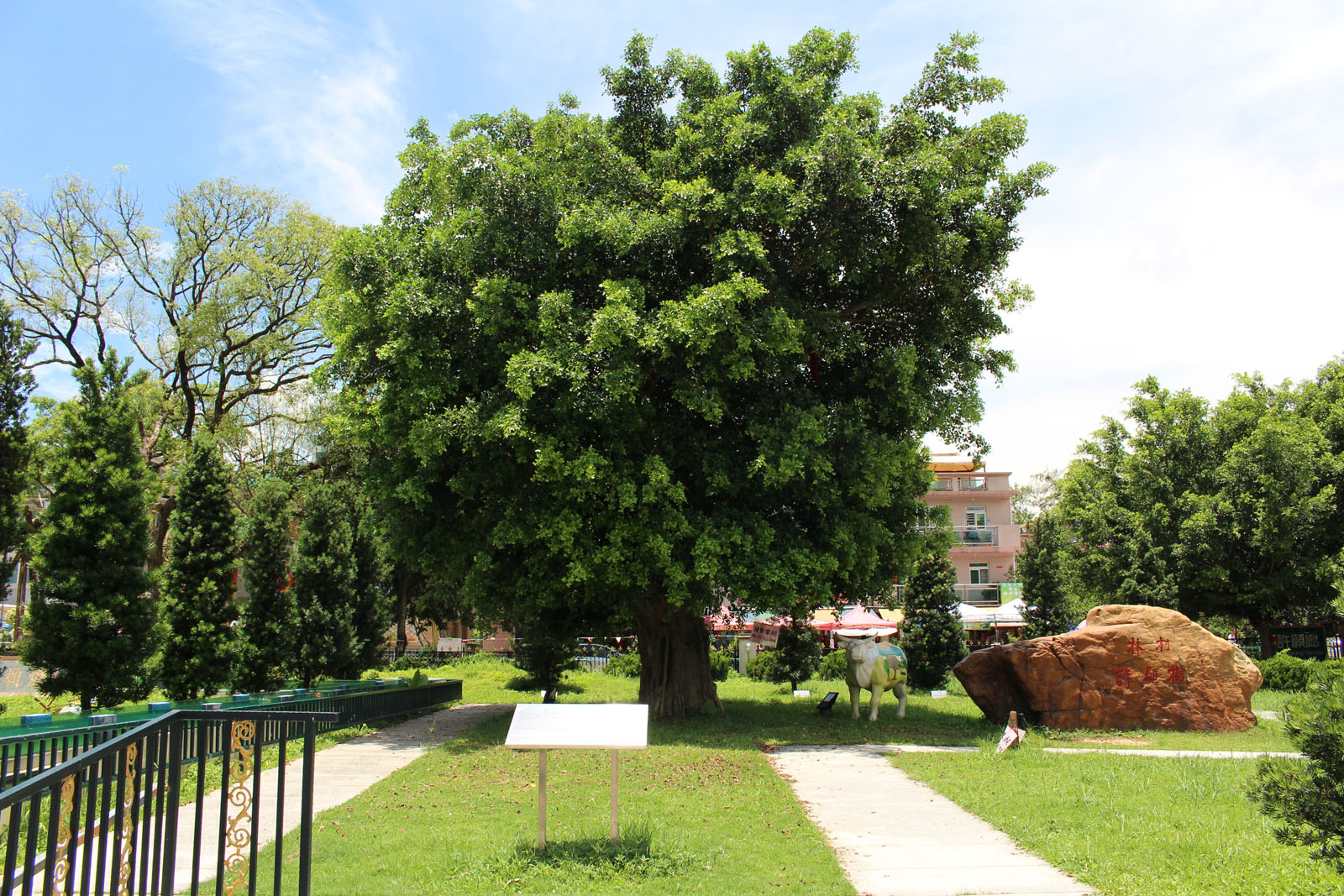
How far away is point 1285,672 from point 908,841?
2015 cm

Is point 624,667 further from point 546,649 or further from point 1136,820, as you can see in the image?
point 1136,820

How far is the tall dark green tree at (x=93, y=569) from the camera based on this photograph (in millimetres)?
14992

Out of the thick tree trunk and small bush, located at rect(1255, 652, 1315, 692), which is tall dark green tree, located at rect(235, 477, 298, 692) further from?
small bush, located at rect(1255, 652, 1315, 692)

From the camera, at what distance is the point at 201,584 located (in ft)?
61.0

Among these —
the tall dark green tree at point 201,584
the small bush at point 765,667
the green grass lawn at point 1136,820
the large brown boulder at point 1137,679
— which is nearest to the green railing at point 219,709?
the tall dark green tree at point 201,584

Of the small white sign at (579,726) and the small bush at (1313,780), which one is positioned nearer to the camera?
the small bush at (1313,780)

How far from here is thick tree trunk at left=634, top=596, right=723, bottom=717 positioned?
17.6 m

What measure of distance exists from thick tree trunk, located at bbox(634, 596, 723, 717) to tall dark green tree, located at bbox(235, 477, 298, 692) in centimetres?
790

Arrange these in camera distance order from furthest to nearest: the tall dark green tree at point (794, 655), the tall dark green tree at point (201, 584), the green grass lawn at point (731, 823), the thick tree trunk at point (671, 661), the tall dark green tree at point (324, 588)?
1. the tall dark green tree at point (794, 655)
2. the tall dark green tree at point (324, 588)
3. the tall dark green tree at point (201, 584)
4. the thick tree trunk at point (671, 661)
5. the green grass lawn at point (731, 823)

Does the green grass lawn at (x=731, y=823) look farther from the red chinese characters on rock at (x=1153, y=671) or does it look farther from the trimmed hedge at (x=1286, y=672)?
the trimmed hedge at (x=1286, y=672)

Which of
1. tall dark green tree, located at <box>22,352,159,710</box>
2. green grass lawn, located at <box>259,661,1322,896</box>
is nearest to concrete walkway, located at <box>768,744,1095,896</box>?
green grass lawn, located at <box>259,661,1322,896</box>

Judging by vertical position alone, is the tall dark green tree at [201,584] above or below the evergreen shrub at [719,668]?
above

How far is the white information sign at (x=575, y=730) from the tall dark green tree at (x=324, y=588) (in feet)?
47.2

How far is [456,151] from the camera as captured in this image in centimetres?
1586
